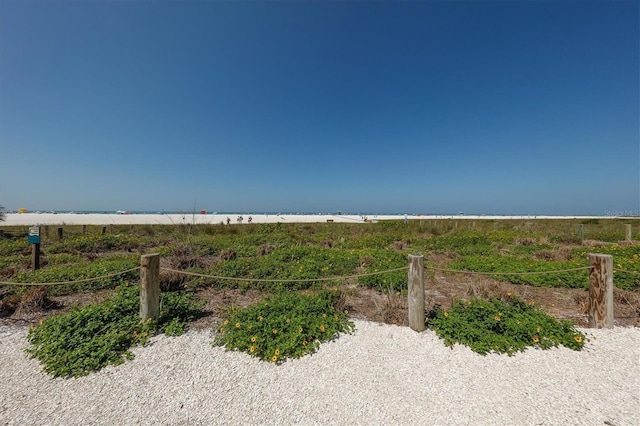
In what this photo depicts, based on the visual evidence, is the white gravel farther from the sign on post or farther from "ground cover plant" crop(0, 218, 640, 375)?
the sign on post

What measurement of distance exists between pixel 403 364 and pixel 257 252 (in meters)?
7.52

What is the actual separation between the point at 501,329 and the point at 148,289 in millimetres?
5647

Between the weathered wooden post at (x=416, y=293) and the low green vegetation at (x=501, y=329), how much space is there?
0.95 ft

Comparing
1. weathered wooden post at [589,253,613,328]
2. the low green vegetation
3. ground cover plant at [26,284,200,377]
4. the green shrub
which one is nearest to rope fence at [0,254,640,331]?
weathered wooden post at [589,253,613,328]

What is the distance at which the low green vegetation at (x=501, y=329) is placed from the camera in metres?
3.68

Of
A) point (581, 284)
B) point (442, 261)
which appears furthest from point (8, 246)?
point (581, 284)

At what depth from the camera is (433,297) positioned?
229 inches

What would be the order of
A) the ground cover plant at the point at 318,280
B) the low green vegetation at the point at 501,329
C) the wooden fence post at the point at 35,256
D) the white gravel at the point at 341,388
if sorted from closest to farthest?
the white gravel at the point at 341,388 < the low green vegetation at the point at 501,329 < the ground cover plant at the point at 318,280 < the wooden fence post at the point at 35,256

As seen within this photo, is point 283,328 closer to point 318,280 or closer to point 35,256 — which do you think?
point 318,280

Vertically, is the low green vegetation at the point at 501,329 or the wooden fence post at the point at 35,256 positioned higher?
the wooden fence post at the point at 35,256

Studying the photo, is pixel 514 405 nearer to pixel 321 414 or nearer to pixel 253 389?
pixel 321 414

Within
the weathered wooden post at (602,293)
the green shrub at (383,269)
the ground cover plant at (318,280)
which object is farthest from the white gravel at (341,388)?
the green shrub at (383,269)

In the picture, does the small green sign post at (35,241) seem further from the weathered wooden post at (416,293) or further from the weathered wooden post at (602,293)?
the weathered wooden post at (602,293)

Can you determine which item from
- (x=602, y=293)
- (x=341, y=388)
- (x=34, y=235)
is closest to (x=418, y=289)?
(x=341, y=388)
